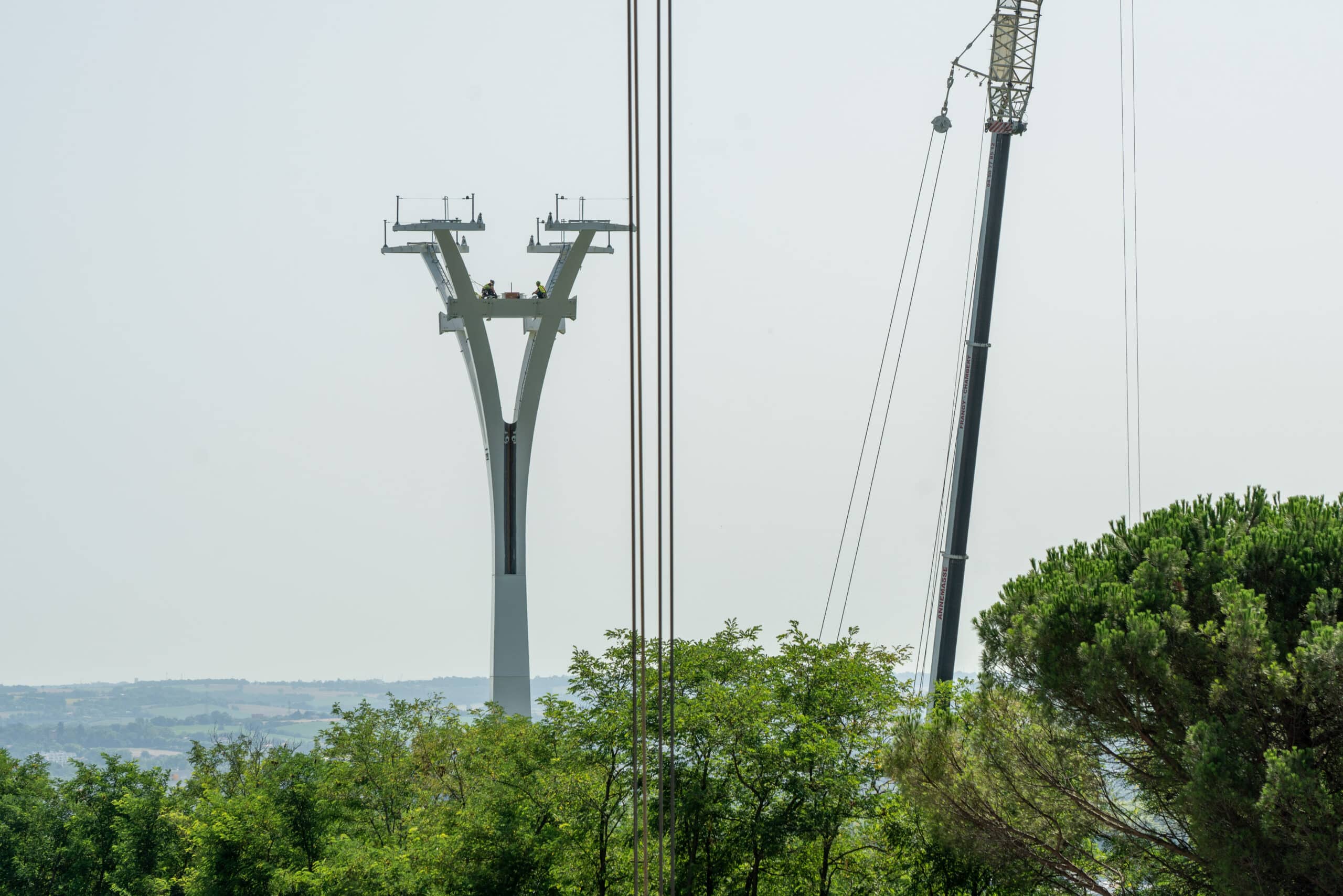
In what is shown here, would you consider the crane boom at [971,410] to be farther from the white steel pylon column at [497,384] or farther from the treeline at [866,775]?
the white steel pylon column at [497,384]

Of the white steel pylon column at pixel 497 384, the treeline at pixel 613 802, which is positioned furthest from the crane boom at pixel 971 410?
the white steel pylon column at pixel 497 384

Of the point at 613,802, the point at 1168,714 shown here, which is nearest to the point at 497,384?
the point at 613,802

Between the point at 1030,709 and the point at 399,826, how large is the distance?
1781cm

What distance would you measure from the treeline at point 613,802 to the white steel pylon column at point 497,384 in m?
7.82

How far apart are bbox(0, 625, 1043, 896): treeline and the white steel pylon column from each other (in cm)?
782

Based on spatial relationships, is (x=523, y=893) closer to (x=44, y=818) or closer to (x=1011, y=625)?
(x=1011, y=625)

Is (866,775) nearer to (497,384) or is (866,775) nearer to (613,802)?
(613,802)

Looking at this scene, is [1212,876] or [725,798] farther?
[725,798]

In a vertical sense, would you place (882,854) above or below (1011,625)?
below

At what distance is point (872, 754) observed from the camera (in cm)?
2052

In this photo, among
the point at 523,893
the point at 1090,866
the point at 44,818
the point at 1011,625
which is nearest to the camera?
the point at 1011,625

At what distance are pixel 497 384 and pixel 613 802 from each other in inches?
716

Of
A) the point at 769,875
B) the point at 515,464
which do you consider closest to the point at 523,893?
the point at 769,875

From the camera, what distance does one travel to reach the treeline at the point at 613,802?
2064cm
